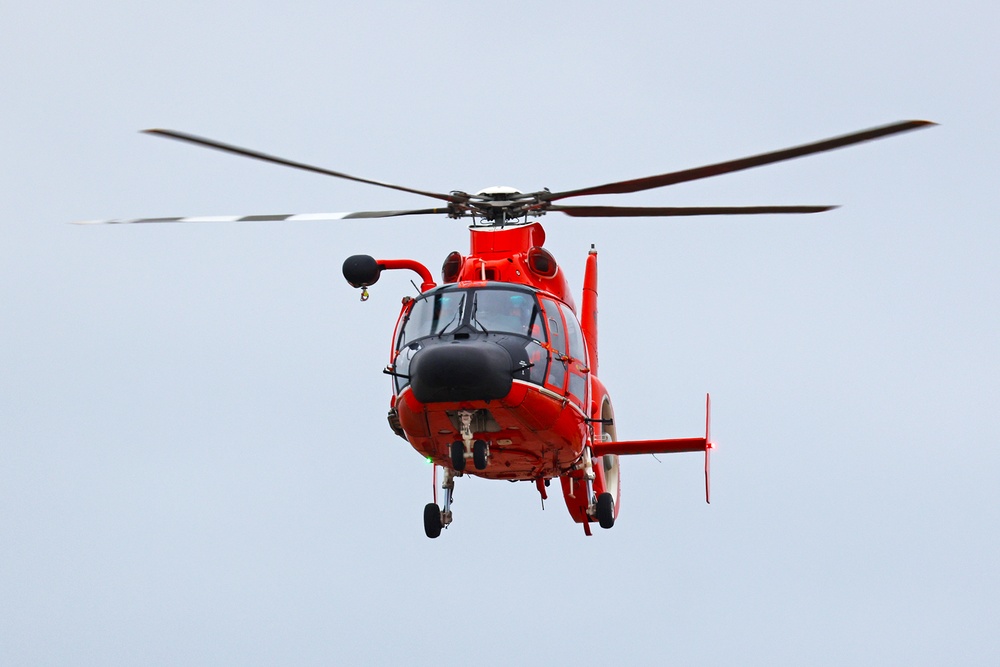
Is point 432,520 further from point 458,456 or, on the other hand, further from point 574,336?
point 574,336

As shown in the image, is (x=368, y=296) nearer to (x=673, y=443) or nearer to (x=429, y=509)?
(x=429, y=509)

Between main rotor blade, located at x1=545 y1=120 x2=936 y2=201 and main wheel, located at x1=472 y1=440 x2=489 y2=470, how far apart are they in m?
4.03

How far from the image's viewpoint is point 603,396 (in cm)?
2867

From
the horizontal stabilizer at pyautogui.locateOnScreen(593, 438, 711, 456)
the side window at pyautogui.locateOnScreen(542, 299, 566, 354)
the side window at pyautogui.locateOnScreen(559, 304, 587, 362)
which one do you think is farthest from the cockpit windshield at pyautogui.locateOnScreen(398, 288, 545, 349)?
the horizontal stabilizer at pyautogui.locateOnScreen(593, 438, 711, 456)

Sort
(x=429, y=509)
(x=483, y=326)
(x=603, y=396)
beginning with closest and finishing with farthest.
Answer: (x=483, y=326) → (x=429, y=509) → (x=603, y=396)

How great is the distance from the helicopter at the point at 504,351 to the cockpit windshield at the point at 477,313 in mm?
20

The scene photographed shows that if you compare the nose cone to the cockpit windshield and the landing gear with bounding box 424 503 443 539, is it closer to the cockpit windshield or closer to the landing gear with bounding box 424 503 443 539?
the cockpit windshield

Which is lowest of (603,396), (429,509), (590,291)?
(429,509)

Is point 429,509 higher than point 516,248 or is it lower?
lower

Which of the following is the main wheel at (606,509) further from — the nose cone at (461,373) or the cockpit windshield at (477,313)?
the nose cone at (461,373)

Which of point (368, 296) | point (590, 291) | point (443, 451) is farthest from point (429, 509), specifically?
point (590, 291)

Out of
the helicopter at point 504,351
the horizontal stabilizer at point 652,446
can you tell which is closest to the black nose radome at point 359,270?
the helicopter at point 504,351

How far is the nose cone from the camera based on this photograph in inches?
928

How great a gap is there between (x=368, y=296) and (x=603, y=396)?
14.4 ft
